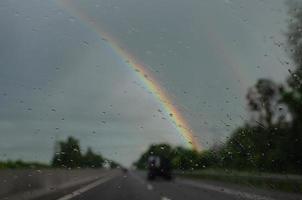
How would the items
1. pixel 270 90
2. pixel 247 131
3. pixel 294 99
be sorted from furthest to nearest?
pixel 294 99, pixel 270 90, pixel 247 131

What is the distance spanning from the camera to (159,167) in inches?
1214

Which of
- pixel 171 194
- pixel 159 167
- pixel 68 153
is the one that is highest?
pixel 159 167

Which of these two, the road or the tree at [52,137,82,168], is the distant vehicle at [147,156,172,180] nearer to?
the road

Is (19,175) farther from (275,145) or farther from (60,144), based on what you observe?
(275,145)

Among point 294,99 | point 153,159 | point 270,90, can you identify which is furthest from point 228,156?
point 153,159

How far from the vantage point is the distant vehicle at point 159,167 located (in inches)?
1078

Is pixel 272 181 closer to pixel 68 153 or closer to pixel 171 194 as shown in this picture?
pixel 171 194

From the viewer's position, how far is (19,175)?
16.2 meters

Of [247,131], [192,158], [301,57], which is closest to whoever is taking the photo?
[247,131]

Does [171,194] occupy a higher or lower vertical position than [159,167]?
lower

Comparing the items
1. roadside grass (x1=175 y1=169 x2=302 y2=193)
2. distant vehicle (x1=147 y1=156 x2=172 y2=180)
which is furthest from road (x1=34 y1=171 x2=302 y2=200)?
distant vehicle (x1=147 y1=156 x2=172 y2=180)

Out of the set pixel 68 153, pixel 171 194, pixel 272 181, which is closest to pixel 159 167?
pixel 272 181

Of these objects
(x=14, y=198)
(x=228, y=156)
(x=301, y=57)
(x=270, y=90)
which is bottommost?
(x=14, y=198)

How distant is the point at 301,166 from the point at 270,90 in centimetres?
552
